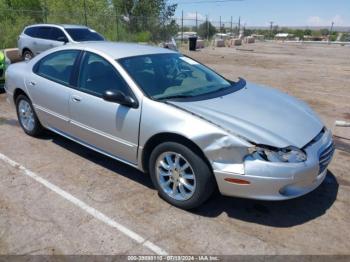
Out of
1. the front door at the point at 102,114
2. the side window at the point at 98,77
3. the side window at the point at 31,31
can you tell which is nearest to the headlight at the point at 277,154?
the front door at the point at 102,114

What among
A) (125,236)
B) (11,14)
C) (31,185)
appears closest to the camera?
(125,236)

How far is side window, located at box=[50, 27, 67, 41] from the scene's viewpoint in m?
12.2

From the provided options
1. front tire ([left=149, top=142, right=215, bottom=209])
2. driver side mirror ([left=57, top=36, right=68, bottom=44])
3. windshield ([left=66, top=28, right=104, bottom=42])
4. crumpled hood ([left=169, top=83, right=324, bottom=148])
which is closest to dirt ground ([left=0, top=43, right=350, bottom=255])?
front tire ([left=149, top=142, right=215, bottom=209])

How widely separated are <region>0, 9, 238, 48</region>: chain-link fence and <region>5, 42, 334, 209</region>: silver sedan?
49.2 feet

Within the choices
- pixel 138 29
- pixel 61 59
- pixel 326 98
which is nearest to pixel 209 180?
pixel 61 59

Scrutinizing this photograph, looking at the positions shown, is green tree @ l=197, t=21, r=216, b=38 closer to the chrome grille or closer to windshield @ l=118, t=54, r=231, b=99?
windshield @ l=118, t=54, r=231, b=99

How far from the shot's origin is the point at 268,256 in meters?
2.92

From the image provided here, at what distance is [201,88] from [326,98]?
6010 mm

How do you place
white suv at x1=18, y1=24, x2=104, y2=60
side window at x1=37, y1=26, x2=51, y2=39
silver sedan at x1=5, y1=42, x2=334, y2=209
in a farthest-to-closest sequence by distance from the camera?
side window at x1=37, y1=26, x2=51, y2=39 → white suv at x1=18, y1=24, x2=104, y2=60 → silver sedan at x1=5, y1=42, x2=334, y2=209

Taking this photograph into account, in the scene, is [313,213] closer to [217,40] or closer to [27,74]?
[27,74]

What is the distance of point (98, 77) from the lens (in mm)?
4148

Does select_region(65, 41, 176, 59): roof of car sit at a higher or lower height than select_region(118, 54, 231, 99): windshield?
higher

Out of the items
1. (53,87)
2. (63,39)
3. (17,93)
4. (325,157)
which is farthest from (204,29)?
(325,157)

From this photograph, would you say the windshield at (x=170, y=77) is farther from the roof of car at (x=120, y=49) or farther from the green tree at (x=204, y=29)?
the green tree at (x=204, y=29)
